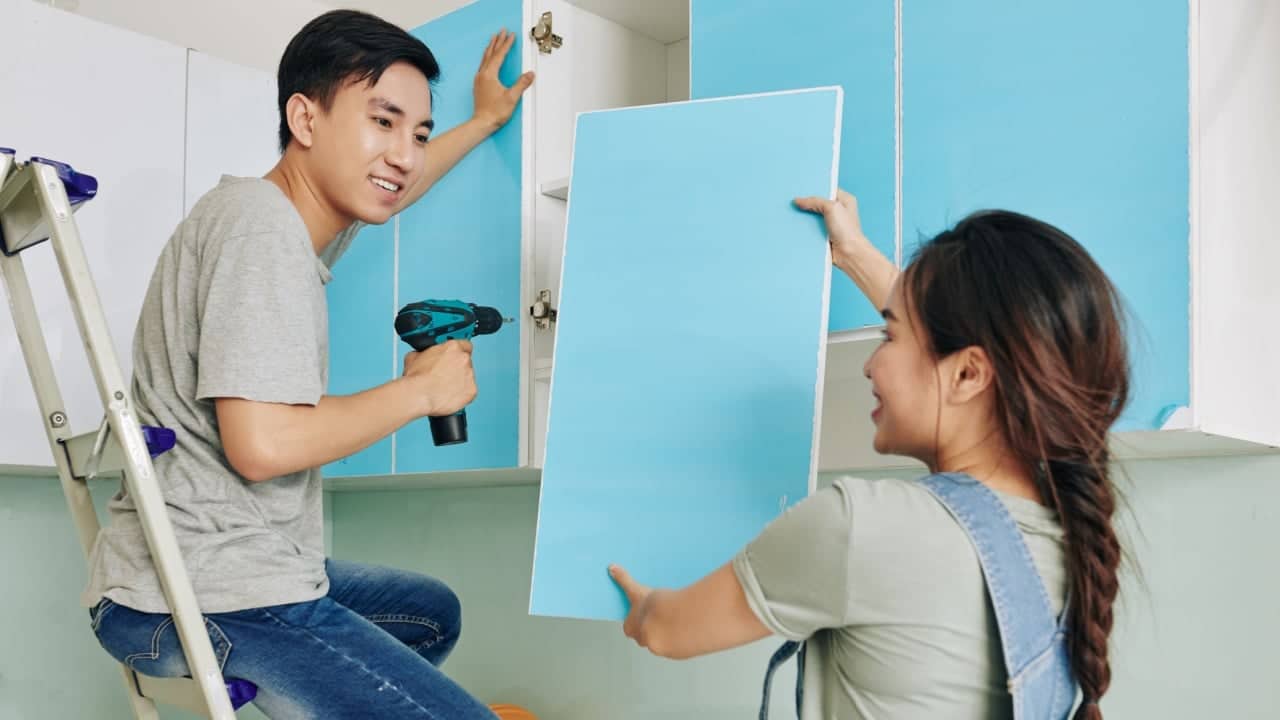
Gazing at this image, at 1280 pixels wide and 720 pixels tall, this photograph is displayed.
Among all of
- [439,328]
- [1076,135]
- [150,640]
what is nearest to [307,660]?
[150,640]

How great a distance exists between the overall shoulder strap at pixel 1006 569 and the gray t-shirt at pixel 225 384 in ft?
2.54

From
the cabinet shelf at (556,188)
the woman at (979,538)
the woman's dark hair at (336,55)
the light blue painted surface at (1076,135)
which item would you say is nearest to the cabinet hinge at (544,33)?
the cabinet shelf at (556,188)

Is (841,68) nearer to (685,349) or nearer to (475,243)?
(685,349)

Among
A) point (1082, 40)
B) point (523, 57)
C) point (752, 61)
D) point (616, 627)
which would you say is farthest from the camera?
point (616, 627)

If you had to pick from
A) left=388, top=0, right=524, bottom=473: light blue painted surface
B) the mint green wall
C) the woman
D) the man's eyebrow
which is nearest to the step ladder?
the man's eyebrow

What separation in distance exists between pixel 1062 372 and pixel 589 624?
1720mm

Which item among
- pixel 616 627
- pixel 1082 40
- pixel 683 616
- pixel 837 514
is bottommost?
pixel 616 627

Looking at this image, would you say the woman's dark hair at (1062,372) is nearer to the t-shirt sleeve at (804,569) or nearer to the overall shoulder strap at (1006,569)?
the overall shoulder strap at (1006,569)

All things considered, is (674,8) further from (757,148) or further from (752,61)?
(757,148)

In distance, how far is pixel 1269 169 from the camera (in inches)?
62.9

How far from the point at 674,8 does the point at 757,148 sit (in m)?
0.86

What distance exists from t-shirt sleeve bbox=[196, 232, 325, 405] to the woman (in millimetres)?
559

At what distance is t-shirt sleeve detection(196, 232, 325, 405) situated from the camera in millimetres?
1371

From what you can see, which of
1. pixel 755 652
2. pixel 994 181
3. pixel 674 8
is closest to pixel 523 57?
pixel 674 8
